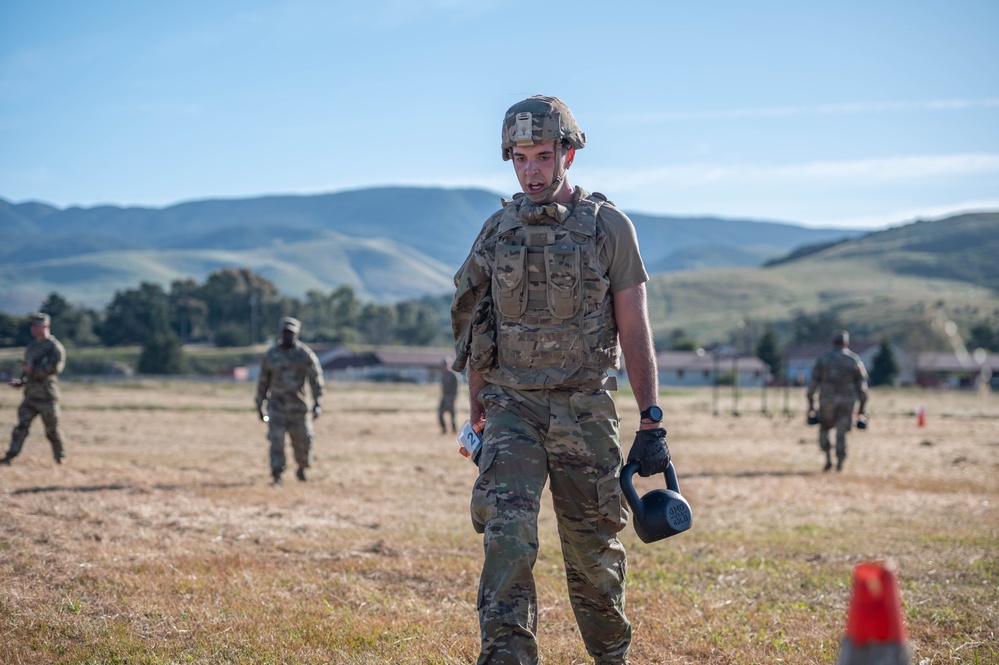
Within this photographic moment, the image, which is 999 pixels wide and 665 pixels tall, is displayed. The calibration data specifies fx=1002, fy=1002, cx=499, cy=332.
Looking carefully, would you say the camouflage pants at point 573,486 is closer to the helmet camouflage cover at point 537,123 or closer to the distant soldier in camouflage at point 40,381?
the helmet camouflage cover at point 537,123

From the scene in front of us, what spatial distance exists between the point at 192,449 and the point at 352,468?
17.9 feet

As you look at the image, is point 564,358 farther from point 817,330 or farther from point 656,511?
point 817,330

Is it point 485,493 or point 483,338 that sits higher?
point 483,338

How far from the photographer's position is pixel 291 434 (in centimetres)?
1585

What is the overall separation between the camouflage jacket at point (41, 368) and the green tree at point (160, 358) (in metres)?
75.7

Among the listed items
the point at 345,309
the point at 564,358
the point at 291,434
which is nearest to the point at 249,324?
the point at 345,309

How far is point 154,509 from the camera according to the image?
11.7 metres

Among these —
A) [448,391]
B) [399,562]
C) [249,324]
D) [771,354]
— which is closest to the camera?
[399,562]

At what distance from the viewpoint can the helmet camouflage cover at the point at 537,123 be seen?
211 inches

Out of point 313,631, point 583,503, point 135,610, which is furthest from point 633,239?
point 135,610

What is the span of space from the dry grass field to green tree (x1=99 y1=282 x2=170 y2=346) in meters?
97.3

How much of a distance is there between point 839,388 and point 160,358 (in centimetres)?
7937

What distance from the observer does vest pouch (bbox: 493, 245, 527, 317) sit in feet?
17.4

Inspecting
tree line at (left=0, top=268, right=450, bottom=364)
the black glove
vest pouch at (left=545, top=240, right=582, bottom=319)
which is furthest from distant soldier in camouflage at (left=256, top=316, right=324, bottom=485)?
tree line at (left=0, top=268, right=450, bottom=364)
